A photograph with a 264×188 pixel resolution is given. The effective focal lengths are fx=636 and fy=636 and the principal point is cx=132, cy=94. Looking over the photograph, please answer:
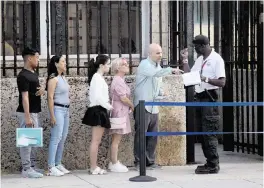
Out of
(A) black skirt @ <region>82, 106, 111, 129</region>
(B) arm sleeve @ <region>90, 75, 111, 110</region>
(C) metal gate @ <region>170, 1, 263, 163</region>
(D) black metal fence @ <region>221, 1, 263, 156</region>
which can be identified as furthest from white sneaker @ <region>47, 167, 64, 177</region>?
(D) black metal fence @ <region>221, 1, 263, 156</region>

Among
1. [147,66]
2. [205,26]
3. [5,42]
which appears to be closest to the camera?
[147,66]

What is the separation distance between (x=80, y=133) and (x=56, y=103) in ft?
2.69

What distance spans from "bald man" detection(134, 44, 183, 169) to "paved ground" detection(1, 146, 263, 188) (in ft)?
1.13

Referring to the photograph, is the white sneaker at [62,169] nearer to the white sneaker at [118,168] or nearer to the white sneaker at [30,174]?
the white sneaker at [30,174]

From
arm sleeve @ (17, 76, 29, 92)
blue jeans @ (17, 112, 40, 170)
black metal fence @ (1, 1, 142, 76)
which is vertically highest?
black metal fence @ (1, 1, 142, 76)

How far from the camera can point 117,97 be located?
9.15 metres

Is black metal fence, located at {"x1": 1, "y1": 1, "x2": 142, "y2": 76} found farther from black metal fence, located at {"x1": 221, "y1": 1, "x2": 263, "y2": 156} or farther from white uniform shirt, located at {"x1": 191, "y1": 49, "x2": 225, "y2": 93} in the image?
black metal fence, located at {"x1": 221, "y1": 1, "x2": 263, "y2": 156}

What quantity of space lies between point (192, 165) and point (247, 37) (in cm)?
248

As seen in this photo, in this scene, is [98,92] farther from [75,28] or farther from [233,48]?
[233,48]

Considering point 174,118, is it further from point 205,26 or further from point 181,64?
point 205,26

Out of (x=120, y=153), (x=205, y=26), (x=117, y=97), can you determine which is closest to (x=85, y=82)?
(x=117, y=97)

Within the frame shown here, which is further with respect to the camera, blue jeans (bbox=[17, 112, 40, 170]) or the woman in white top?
the woman in white top

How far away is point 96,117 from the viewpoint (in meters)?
8.83

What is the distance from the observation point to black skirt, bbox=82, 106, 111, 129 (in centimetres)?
883
